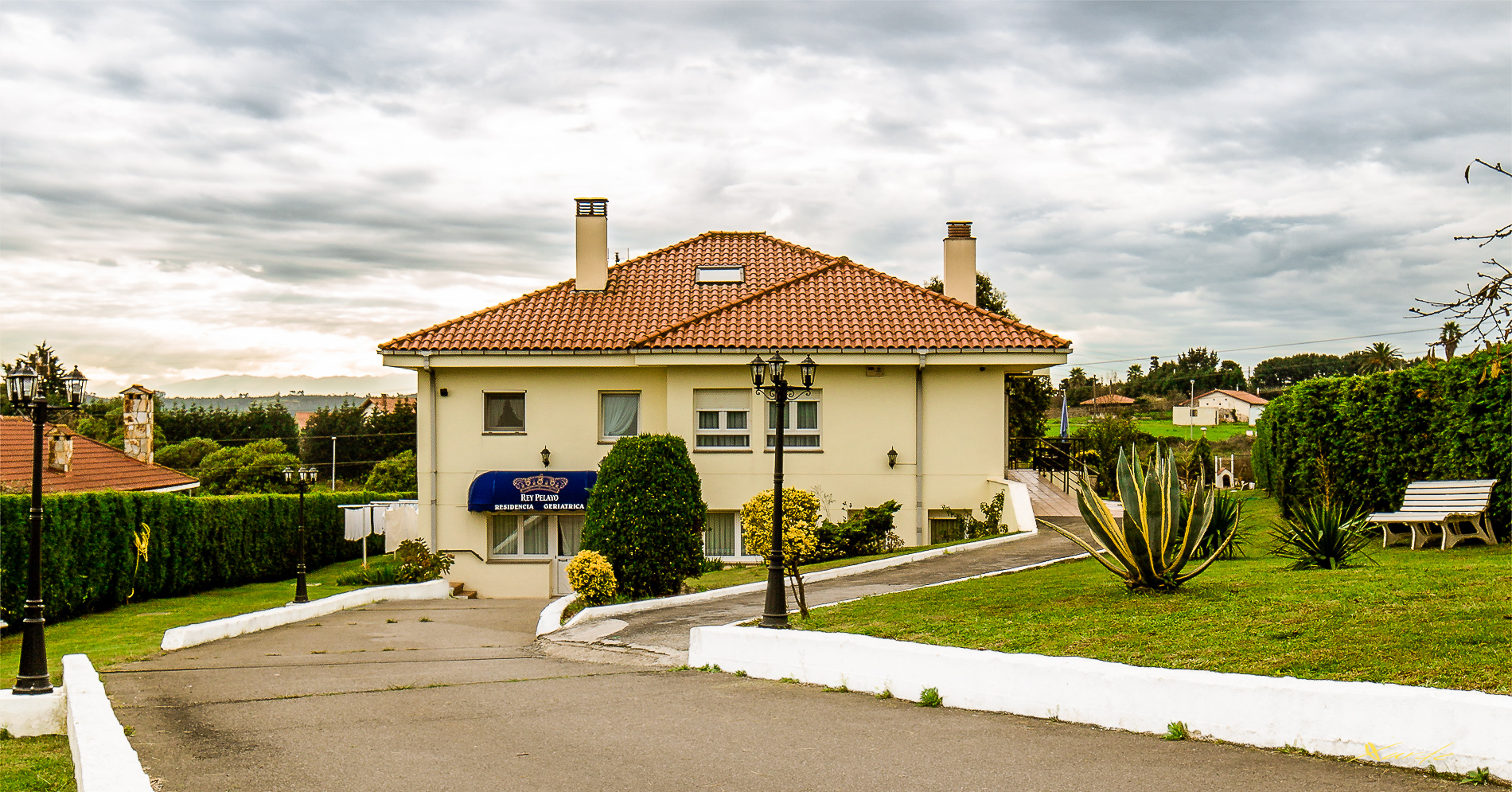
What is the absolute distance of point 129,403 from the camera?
36.3 m

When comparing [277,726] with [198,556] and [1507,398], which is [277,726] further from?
[198,556]

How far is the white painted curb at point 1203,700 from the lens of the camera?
534cm

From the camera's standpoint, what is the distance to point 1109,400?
315 feet

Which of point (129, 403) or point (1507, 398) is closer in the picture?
point (1507, 398)

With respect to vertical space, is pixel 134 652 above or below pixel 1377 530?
below

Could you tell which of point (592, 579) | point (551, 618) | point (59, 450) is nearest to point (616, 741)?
point (551, 618)

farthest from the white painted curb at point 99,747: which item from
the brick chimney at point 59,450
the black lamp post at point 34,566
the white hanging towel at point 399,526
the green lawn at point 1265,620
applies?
the brick chimney at point 59,450

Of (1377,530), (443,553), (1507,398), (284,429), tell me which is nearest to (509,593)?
(443,553)

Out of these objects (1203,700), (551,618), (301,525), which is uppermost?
(1203,700)

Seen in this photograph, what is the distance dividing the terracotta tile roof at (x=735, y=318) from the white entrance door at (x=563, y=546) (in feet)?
12.7

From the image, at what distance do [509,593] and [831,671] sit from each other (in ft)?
51.0

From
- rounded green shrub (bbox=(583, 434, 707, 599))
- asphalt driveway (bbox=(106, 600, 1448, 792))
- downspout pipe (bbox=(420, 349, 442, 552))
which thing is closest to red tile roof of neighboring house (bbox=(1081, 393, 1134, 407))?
downspout pipe (bbox=(420, 349, 442, 552))

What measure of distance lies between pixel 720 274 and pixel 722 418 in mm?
Result: 5623

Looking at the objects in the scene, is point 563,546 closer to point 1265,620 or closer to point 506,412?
point 506,412
